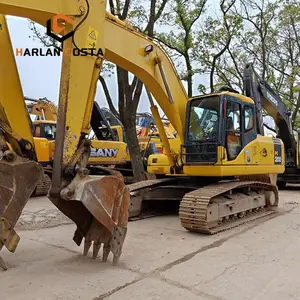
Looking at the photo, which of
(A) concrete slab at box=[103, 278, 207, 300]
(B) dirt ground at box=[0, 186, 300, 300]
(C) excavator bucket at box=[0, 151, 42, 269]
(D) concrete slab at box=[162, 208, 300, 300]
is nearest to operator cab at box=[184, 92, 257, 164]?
(B) dirt ground at box=[0, 186, 300, 300]

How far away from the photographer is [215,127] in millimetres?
6574

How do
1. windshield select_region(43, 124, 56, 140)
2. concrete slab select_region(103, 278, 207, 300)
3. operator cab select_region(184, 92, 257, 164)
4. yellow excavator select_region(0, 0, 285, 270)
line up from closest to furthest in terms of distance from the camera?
concrete slab select_region(103, 278, 207, 300), yellow excavator select_region(0, 0, 285, 270), operator cab select_region(184, 92, 257, 164), windshield select_region(43, 124, 56, 140)

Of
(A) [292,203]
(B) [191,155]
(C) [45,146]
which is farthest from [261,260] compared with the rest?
(C) [45,146]

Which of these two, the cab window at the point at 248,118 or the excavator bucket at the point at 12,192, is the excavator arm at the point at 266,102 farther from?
the excavator bucket at the point at 12,192

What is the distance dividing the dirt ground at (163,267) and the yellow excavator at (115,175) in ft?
1.14

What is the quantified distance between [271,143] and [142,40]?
381 cm

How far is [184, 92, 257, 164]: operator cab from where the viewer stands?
648 cm

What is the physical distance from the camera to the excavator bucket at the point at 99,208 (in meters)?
3.65

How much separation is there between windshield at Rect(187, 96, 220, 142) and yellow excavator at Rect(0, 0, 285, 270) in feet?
0.06

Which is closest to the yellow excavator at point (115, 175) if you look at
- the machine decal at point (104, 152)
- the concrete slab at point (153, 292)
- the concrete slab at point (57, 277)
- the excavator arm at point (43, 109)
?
the concrete slab at point (57, 277)

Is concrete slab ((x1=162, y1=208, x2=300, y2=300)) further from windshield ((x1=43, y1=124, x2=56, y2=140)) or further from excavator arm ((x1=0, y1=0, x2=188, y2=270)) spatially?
windshield ((x1=43, y1=124, x2=56, y2=140))

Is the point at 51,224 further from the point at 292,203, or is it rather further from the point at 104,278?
the point at 292,203

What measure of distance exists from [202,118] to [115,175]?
3225 millimetres

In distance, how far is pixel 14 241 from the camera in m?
3.65
